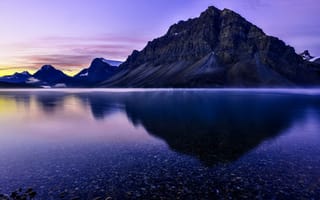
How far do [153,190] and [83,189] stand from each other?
346 centimetres

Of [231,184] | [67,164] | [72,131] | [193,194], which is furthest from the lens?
[72,131]

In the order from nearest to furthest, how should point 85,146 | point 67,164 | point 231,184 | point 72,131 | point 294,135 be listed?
1. point 231,184
2. point 67,164
3. point 85,146
4. point 294,135
5. point 72,131

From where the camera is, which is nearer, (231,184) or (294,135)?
(231,184)

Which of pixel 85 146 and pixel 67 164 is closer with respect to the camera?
pixel 67 164

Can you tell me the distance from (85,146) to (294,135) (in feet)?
65.2

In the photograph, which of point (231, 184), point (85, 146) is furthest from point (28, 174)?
point (231, 184)

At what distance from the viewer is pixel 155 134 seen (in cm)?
2581

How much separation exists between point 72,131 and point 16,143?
6.44 meters

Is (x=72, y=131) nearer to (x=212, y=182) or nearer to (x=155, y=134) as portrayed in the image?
(x=155, y=134)

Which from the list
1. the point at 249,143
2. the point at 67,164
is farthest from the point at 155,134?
the point at 67,164

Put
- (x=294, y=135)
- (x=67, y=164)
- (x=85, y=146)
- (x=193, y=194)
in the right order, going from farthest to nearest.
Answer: (x=294, y=135)
(x=85, y=146)
(x=67, y=164)
(x=193, y=194)

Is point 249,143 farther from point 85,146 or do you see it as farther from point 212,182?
point 85,146

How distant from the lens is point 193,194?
1204 cm

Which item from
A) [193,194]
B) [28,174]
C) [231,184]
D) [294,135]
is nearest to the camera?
[193,194]
